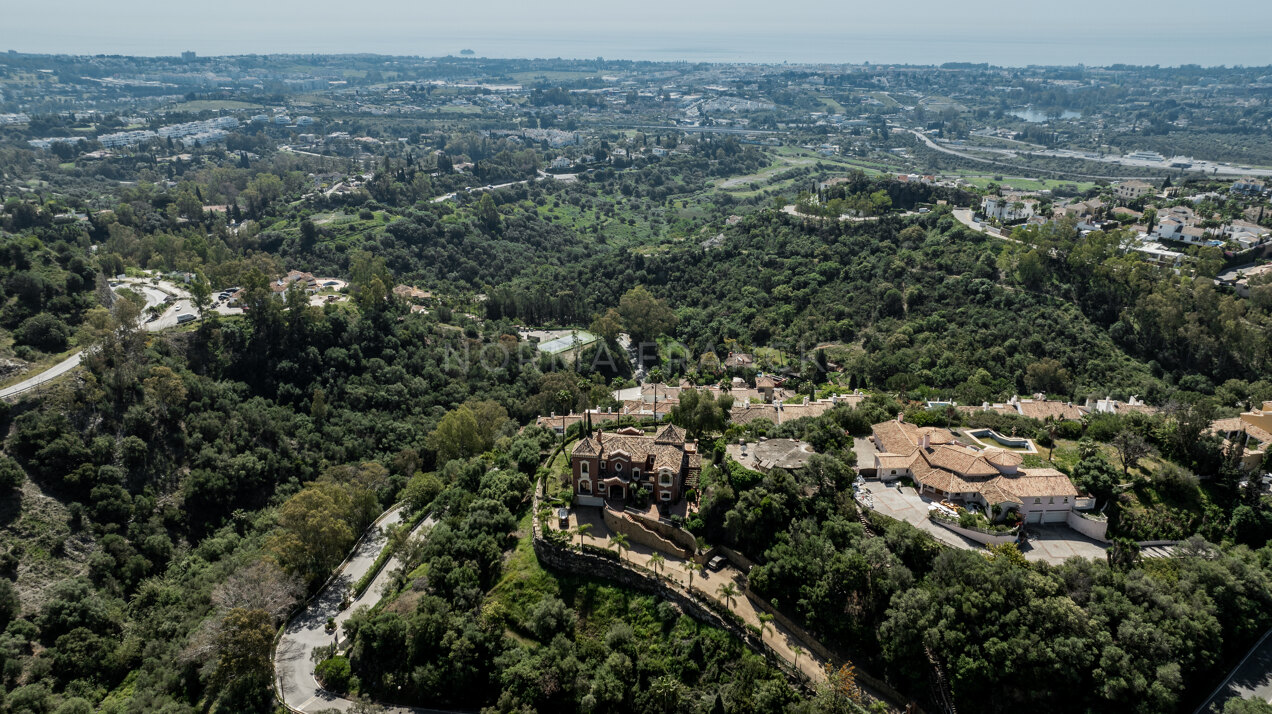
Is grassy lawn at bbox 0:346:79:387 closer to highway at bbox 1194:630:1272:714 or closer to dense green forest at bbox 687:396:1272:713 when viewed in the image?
dense green forest at bbox 687:396:1272:713

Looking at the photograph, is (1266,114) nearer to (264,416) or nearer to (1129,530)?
(1129,530)

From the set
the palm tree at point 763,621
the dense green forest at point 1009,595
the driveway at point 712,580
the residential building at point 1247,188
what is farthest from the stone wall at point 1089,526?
the residential building at point 1247,188

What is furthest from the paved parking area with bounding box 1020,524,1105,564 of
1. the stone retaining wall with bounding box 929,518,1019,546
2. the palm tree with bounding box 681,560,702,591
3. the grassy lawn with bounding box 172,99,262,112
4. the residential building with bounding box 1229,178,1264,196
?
the grassy lawn with bounding box 172,99,262,112

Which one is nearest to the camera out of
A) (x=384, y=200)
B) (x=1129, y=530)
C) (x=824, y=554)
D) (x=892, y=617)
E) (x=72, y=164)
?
(x=892, y=617)

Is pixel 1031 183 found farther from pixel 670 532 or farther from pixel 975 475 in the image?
pixel 670 532

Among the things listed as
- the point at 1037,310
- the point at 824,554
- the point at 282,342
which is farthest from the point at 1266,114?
the point at 282,342

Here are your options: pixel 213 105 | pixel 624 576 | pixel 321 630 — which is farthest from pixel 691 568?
pixel 213 105
